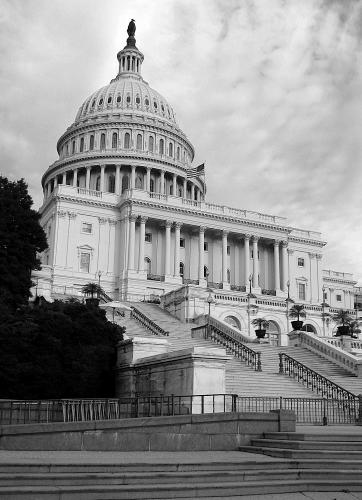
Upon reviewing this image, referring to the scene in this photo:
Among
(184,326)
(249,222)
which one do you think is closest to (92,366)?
(184,326)

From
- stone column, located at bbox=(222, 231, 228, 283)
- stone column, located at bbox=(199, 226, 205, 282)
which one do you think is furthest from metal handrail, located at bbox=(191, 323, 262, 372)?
stone column, located at bbox=(222, 231, 228, 283)

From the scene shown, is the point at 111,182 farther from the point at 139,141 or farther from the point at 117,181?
the point at 139,141

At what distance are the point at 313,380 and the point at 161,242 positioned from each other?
56677 millimetres

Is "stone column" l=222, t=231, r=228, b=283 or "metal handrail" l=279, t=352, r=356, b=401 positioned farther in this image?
"stone column" l=222, t=231, r=228, b=283

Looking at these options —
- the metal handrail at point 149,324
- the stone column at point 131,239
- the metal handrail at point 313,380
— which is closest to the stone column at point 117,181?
the stone column at point 131,239

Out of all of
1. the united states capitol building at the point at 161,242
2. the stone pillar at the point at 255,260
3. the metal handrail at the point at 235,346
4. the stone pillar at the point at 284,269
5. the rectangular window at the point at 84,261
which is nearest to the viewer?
the metal handrail at the point at 235,346

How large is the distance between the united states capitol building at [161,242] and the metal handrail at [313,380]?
2328cm

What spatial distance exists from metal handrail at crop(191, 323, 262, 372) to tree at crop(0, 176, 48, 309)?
473 inches

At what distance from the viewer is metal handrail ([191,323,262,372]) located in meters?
35.4

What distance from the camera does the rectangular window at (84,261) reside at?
8362 cm

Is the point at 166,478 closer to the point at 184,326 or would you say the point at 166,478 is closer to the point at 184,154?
the point at 184,326

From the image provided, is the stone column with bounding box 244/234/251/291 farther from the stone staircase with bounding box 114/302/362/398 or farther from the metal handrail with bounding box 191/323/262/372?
the metal handrail with bounding box 191/323/262/372

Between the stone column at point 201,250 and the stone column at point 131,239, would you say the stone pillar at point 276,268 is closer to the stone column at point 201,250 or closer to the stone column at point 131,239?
the stone column at point 201,250

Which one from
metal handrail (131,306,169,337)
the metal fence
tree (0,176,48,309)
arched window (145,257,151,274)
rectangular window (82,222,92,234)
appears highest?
rectangular window (82,222,92,234)
